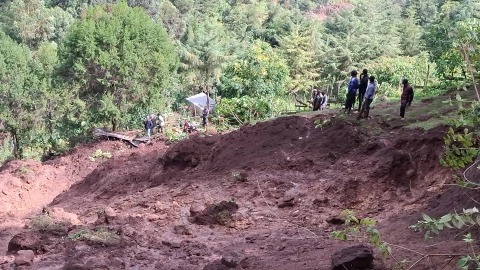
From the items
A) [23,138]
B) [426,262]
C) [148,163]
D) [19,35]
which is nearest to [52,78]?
[23,138]

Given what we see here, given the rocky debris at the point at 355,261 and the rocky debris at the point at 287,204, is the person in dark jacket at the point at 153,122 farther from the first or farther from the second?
the rocky debris at the point at 355,261

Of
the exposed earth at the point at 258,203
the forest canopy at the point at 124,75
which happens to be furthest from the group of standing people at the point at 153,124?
the exposed earth at the point at 258,203

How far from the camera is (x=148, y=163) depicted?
16625 mm

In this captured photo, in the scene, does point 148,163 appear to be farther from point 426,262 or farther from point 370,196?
point 426,262

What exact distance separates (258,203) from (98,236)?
3.64 meters

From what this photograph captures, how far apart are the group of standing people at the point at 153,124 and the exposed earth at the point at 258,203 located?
21.9ft

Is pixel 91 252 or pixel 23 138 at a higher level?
pixel 91 252

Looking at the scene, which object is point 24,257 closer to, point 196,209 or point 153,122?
point 196,209

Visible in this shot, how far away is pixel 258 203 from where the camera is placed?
10.6 metres

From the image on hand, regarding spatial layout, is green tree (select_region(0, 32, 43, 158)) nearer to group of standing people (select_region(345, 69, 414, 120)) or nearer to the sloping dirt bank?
the sloping dirt bank

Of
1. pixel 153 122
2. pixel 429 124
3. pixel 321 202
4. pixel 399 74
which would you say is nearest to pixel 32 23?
pixel 153 122

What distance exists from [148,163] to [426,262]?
41.4 ft

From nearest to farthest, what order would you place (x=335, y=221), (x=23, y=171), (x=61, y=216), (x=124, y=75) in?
(x=335, y=221) < (x=61, y=216) < (x=23, y=171) < (x=124, y=75)

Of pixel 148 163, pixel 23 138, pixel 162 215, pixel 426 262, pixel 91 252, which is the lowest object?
pixel 23 138
